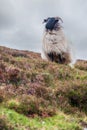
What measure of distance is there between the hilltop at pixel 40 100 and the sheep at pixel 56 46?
4150 mm

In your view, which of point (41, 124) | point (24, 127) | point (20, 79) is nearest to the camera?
point (24, 127)

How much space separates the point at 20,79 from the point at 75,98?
6.22ft

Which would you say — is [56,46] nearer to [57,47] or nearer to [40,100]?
[57,47]

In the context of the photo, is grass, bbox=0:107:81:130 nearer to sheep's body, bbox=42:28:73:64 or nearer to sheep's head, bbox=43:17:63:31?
sheep's body, bbox=42:28:73:64

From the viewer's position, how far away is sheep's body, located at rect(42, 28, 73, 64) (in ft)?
73.2

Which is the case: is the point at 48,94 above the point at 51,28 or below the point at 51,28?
below

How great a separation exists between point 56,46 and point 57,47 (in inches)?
2.5

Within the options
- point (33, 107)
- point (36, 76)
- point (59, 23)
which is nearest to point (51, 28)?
point (59, 23)

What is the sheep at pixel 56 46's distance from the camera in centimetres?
2231

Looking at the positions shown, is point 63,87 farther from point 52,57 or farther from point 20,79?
point 52,57

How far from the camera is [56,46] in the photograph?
73.0ft

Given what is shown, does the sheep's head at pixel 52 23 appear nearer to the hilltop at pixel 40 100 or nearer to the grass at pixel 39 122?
the hilltop at pixel 40 100

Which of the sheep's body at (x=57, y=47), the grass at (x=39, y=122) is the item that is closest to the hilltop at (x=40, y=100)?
the grass at (x=39, y=122)

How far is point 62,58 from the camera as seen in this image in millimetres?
22391
